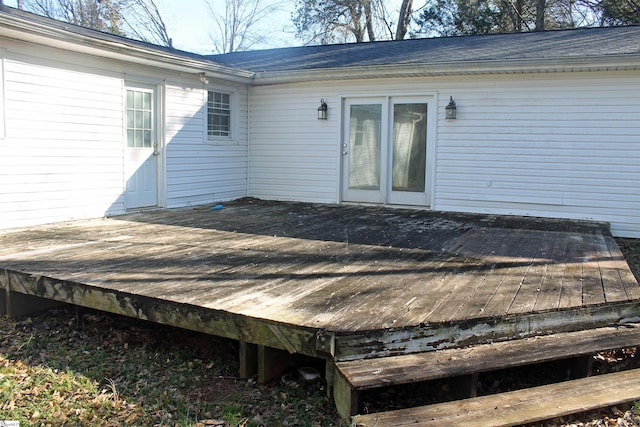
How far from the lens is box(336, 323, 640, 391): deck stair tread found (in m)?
2.63

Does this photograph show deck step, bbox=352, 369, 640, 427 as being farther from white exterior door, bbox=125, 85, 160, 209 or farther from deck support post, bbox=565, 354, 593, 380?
white exterior door, bbox=125, 85, 160, 209

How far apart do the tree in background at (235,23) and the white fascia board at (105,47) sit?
1839 cm

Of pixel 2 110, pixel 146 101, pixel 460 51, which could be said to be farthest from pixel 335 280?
pixel 460 51

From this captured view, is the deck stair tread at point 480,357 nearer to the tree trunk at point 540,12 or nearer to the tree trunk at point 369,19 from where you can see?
the tree trunk at point 540,12

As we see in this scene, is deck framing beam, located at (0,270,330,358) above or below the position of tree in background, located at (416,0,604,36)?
below

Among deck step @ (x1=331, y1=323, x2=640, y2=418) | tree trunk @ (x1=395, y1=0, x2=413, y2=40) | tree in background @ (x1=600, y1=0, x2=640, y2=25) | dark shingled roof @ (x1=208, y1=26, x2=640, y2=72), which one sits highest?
tree trunk @ (x1=395, y1=0, x2=413, y2=40)

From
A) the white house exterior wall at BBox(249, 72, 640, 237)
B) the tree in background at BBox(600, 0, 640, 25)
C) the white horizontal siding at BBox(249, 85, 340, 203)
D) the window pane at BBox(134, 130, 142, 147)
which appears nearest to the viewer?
the white house exterior wall at BBox(249, 72, 640, 237)

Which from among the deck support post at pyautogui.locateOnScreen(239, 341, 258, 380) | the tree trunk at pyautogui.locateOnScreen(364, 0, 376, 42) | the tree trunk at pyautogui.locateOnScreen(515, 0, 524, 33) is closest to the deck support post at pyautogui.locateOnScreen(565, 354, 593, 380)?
the deck support post at pyautogui.locateOnScreen(239, 341, 258, 380)

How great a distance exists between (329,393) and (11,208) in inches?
186

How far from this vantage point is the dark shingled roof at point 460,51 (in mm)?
7645

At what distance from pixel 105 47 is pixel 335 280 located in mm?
4518

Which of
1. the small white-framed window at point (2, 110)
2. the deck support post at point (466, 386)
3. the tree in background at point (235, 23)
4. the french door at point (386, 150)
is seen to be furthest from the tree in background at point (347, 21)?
the deck support post at point (466, 386)

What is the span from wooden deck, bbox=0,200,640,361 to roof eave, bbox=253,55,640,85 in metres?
2.32

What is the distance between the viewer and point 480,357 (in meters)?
2.89
